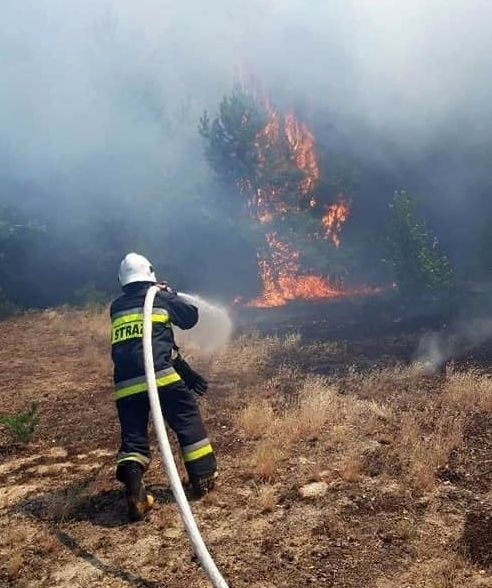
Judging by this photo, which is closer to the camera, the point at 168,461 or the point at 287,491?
the point at 168,461

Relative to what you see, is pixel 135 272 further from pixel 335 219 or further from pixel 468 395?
pixel 335 219

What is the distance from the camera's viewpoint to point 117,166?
24891mm

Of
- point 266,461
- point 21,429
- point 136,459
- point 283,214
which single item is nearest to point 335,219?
point 283,214

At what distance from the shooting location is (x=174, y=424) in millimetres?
4273

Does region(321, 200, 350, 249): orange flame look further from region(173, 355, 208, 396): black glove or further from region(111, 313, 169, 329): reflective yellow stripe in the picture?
region(111, 313, 169, 329): reflective yellow stripe

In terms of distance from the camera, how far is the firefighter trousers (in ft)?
13.9

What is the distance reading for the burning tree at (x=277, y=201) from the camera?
751 inches

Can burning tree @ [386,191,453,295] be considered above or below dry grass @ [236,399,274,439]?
above

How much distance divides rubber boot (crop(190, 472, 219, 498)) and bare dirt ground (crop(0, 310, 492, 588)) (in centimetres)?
10

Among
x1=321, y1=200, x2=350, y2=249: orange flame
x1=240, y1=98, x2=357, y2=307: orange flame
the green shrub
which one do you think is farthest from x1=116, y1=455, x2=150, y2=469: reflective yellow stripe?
x1=321, y1=200, x2=350, y2=249: orange flame

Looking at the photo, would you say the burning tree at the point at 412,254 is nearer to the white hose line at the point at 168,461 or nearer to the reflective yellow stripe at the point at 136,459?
the white hose line at the point at 168,461

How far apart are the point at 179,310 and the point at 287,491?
5.89 feet

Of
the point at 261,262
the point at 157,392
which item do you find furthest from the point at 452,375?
the point at 261,262

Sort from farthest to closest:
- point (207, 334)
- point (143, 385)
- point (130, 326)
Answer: point (207, 334)
point (130, 326)
point (143, 385)
